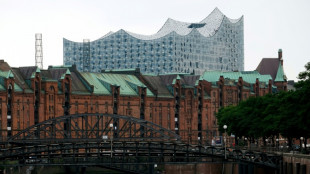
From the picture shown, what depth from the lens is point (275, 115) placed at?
150125mm

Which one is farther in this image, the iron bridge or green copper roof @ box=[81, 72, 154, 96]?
green copper roof @ box=[81, 72, 154, 96]

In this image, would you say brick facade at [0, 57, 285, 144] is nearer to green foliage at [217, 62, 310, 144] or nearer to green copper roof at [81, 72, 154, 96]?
green copper roof at [81, 72, 154, 96]

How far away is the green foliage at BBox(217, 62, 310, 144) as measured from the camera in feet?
394

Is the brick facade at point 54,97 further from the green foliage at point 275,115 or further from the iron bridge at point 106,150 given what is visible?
the green foliage at point 275,115

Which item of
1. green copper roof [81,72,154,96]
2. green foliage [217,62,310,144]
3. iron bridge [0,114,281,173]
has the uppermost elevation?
green copper roof [81,72,154,96]

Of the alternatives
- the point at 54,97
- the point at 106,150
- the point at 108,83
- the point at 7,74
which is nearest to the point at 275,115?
the point at 106,150

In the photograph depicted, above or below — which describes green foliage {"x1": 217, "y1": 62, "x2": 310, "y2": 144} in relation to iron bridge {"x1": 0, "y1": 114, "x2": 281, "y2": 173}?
above

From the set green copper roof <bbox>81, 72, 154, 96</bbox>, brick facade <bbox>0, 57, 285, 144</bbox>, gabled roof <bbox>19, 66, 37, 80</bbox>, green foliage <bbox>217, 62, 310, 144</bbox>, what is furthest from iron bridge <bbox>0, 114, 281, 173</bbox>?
gabled roof <bbox>19, 66, 37, 80</bbox>

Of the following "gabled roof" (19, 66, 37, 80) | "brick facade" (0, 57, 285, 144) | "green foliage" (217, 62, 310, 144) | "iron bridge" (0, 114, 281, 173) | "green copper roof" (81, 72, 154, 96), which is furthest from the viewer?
"green copper roof" (81, 72, 154, 96)

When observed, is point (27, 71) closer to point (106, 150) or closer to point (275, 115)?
point (106, 150)

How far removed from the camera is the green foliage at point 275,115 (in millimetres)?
120062

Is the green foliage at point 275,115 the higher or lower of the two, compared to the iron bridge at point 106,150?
higher

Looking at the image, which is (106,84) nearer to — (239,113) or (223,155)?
(239,113)

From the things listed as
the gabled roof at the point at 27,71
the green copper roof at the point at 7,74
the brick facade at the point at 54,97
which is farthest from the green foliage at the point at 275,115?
the green copper roof at the point at 7,74
